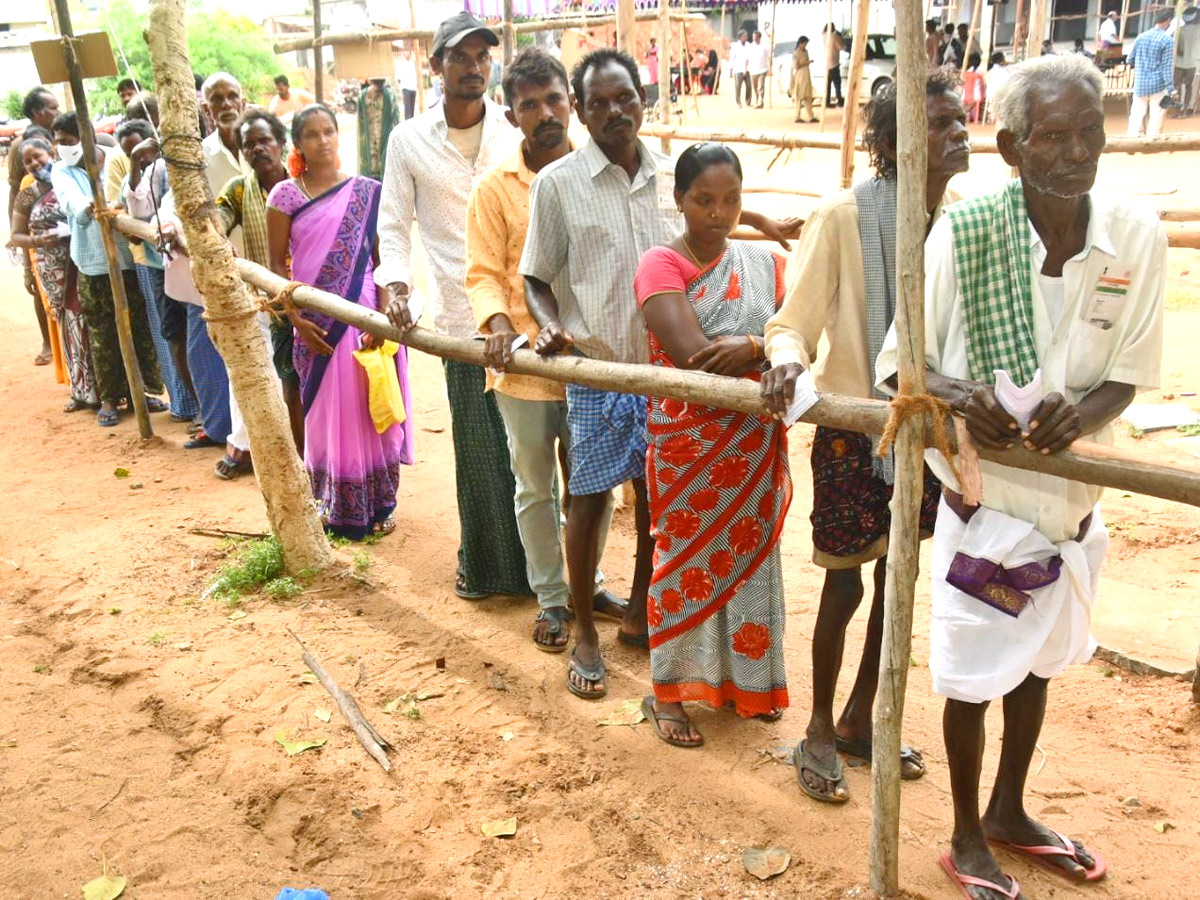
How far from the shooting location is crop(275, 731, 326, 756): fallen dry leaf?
323 centimetres

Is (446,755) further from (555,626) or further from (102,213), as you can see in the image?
A: (102,213)

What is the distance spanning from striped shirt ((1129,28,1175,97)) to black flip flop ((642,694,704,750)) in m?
12.9

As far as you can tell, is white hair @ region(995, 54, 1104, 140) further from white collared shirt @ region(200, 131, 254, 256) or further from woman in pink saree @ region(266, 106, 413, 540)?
white collared shirt @ region(200, 131, 254, 256)

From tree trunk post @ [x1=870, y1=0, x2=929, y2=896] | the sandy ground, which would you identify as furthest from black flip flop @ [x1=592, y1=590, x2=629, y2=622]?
tree trunk post @ [x1=870, y1=0, x2=929, y2=896]

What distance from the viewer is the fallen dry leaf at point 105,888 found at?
264cm

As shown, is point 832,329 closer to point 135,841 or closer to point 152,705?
point 135,841

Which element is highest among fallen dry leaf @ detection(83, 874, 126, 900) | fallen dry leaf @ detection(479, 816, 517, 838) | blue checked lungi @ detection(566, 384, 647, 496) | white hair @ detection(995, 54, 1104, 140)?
white hair @ detection(995, 54, 1104, 140)

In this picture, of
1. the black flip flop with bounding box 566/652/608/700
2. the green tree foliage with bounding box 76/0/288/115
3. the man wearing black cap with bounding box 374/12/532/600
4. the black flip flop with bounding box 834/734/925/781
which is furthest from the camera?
the green tree foliage with bounding box 76/0/288/115

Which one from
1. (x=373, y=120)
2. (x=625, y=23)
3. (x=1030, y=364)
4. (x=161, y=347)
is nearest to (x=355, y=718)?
(x=1030, y=364)

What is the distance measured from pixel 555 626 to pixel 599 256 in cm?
137

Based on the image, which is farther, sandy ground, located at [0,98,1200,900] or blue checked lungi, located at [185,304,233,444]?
blue checked lungi, located at [185,304,233,444]

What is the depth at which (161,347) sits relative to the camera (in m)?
7.10

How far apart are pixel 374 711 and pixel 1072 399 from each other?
231cm

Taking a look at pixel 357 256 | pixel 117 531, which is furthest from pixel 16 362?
pixel 357 256
